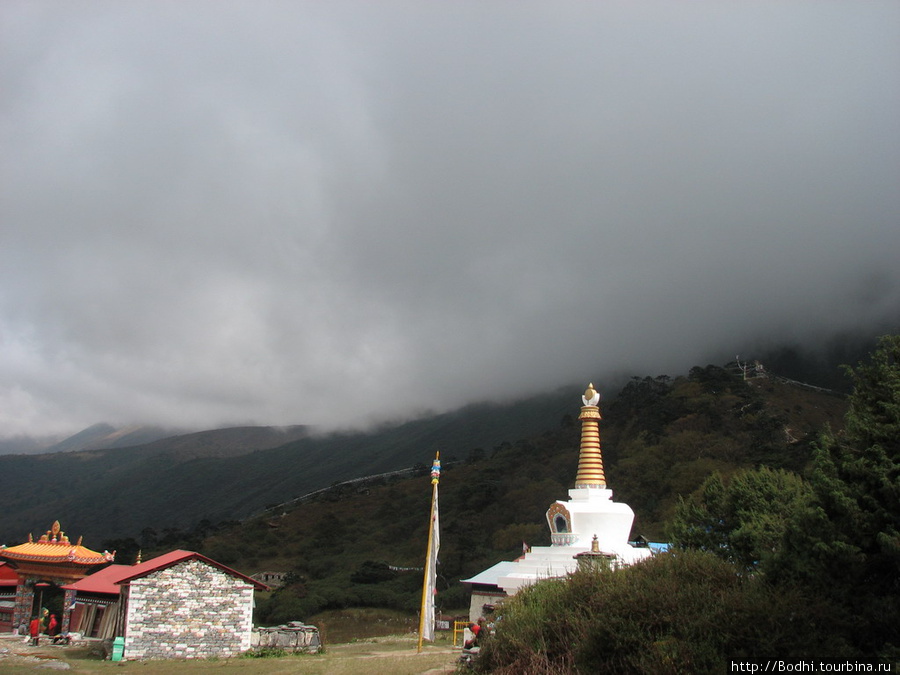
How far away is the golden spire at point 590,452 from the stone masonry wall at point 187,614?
14.2 metres

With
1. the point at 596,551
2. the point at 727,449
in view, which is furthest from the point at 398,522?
the point at 596,551

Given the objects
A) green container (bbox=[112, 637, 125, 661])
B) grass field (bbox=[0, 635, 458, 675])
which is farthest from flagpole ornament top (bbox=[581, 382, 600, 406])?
green container (bbox=[112, 637, 125, 661])

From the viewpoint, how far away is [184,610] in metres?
19.7

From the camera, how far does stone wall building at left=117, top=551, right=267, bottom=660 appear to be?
19125 millimetres

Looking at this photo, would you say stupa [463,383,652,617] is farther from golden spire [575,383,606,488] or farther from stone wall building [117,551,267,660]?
stone wall building [117,551,267,660]

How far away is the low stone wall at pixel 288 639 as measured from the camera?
20.9 m

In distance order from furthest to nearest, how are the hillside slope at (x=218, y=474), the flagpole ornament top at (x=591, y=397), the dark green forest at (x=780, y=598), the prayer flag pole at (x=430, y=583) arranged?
1. the hillside slope at (x=218, y=474)
2. the flagpole ornament top at (x=591, y=397)
3. the prayer flag pole at (x=430, y=583)
4. the dark green forest at (x=780, y=598)

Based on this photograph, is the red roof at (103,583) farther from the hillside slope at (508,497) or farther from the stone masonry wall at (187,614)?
the hillside slope at (508,497)

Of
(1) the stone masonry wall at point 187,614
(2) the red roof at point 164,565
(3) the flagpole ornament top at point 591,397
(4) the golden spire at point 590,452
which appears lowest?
(1) the stone masonry wall at point 187,614

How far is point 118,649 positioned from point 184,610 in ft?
6.36

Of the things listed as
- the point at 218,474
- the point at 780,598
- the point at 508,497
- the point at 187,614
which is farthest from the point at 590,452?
the point at 218,474

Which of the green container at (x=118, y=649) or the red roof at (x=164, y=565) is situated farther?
the red roof at (x=164, y=565)

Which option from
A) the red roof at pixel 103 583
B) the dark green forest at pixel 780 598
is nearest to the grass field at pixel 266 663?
the red roof at pixel 103 583

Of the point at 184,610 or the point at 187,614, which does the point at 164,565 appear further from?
the point at 187,614
